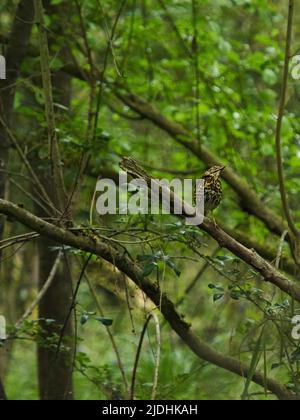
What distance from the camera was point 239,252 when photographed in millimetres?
3143

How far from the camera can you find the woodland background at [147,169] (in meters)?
3.81

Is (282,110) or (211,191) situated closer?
(211,191)

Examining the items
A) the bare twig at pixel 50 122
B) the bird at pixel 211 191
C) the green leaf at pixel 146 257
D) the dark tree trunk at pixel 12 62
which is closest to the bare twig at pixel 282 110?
the bird at pixel 211 191

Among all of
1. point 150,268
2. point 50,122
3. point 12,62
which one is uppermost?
point 12,62

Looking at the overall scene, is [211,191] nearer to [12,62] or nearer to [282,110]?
[282,110]

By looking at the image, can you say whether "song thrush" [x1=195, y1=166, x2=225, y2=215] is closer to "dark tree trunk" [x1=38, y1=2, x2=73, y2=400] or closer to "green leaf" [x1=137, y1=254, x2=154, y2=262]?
"green leaf" [x1=137, y1=254, x2=154, y2=262]

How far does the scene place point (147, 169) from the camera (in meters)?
5.04

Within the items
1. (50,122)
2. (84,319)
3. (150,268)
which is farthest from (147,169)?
(150,268)

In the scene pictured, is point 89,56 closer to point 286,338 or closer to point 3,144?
point 3,144

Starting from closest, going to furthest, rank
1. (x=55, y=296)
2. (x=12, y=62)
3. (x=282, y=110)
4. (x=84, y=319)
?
(x=84, y=319), (x=282, y=110), (x=12, y=62), (x=55, y=296)

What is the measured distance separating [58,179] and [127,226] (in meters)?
0.43

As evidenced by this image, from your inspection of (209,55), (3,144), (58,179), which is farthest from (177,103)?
(58,179)

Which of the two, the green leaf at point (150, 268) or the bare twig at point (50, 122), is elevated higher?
the bare twig at point (50, 122)

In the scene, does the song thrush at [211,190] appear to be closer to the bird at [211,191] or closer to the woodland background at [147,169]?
the bird at [211,191]
